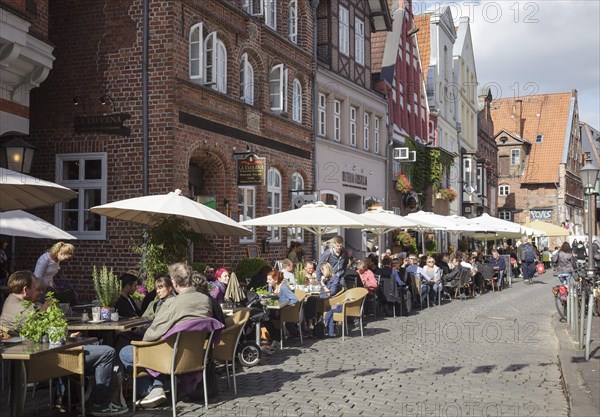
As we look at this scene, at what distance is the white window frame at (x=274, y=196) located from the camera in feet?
67.9

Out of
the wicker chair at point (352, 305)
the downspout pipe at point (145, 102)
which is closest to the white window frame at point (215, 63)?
the downspout pipe at point (145, 102)

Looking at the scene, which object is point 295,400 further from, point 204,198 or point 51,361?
point 204,198

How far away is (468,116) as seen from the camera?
162 feet

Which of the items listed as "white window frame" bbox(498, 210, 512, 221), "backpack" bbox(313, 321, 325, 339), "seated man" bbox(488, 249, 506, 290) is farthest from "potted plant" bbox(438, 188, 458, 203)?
"white window frame" bbox(498, 210, 512, 221)

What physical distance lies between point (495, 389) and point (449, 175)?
109 ft

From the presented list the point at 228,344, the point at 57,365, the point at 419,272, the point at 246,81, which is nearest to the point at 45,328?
the point at 57,365

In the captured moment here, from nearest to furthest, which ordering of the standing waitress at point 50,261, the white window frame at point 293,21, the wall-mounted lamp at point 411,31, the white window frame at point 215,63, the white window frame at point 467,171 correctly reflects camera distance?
the standing waitress at point 50,261, the white window frame at point 215,63, the white window frame at point 293,21, the wall-mounted lamp at point 411,31, the white window frame at point 467,171

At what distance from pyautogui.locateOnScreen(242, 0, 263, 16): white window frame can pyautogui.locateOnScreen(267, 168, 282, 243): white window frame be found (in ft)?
13.5

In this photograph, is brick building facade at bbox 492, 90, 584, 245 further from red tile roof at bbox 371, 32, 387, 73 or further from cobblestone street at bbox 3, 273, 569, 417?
cobblestone street at bbox 3, 273, 569, 417

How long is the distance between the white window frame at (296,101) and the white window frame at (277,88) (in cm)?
137

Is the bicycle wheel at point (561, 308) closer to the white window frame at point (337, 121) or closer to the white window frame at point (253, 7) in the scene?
the white window frame at point (253, 7)

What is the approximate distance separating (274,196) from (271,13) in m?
4.95

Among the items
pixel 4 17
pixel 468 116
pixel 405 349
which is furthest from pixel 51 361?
pixel 468 116

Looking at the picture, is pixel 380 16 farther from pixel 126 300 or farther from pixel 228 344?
pixel 228 344
